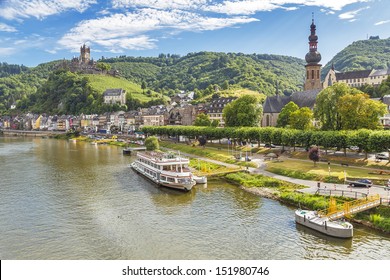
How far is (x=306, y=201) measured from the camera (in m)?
31.7

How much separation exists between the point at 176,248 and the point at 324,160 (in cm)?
3111

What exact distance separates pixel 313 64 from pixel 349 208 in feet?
231

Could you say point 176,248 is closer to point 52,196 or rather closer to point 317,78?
point 52,196

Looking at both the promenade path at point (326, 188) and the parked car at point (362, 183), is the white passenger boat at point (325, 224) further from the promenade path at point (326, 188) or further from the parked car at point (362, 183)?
the parked car at point (362, 183)

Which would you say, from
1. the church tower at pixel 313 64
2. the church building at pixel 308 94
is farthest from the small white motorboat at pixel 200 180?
the church tower at pixel 313 64

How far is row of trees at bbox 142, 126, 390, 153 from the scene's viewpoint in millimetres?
42281

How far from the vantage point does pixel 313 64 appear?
9156cm

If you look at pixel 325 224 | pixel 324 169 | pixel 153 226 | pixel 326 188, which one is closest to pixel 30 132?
pixel 324 169

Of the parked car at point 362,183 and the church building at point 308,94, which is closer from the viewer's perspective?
the parked car at point 362,183

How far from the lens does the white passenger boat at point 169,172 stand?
40469mm

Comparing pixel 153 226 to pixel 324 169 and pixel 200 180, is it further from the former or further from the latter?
pixel 324 169

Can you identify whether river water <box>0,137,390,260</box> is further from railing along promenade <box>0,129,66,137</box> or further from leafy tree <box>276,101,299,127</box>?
railing along promenade <box>0,129,66,137</box>

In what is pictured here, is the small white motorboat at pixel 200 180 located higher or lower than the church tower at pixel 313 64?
lower
